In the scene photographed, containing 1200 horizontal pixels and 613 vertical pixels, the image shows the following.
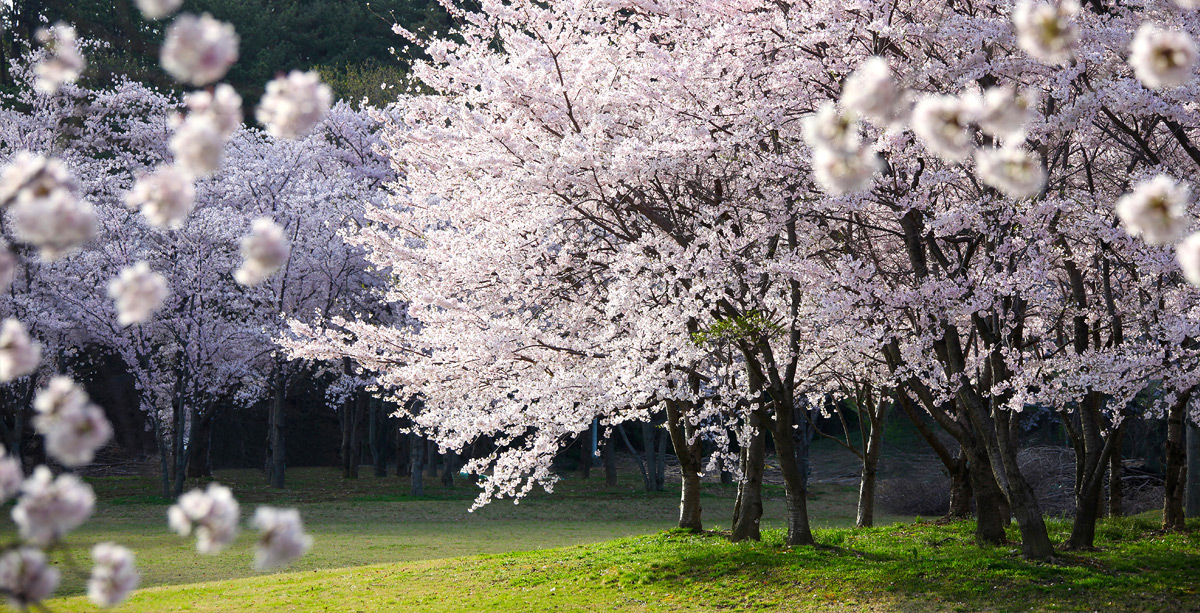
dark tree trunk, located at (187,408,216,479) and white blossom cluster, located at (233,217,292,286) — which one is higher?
white blossom cluster, located at (233,217,292,286)

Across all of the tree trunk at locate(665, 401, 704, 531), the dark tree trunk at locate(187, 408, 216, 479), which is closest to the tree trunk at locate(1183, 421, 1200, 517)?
the tree trunk at locate(665, 401, 704, 531)

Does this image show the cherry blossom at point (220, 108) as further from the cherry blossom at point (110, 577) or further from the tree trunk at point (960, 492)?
the tree trunk at point (960, 492)

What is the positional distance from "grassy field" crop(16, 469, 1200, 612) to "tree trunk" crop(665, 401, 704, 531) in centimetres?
50

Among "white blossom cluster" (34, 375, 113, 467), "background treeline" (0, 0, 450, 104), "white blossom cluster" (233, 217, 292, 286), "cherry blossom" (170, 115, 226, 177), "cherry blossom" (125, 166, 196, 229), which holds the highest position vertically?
"background treeline" (0, 0, 450, 104)

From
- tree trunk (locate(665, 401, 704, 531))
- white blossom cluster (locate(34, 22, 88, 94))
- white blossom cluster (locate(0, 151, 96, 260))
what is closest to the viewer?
white blossom cluster (locate(0, 151, 96, 260))

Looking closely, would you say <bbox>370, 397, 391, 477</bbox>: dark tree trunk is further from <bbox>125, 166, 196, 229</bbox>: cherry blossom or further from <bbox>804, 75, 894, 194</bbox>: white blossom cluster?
<bbox>804, 75, 894, 194</bbox>: white blossom cluster

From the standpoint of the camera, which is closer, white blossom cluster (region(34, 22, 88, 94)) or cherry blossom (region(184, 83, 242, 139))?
cherry blossom (region(184, 83, 242, 139))

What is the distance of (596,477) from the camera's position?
3650cm

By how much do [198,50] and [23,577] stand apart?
5.34 feet

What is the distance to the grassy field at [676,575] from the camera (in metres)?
9.55

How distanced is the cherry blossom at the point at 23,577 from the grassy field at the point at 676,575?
3.73 meters

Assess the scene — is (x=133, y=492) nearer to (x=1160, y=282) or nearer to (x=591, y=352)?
(x=591, y=352)

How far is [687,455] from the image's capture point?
14.5 metres

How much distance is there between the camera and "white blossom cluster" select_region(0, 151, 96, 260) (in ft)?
9.26
